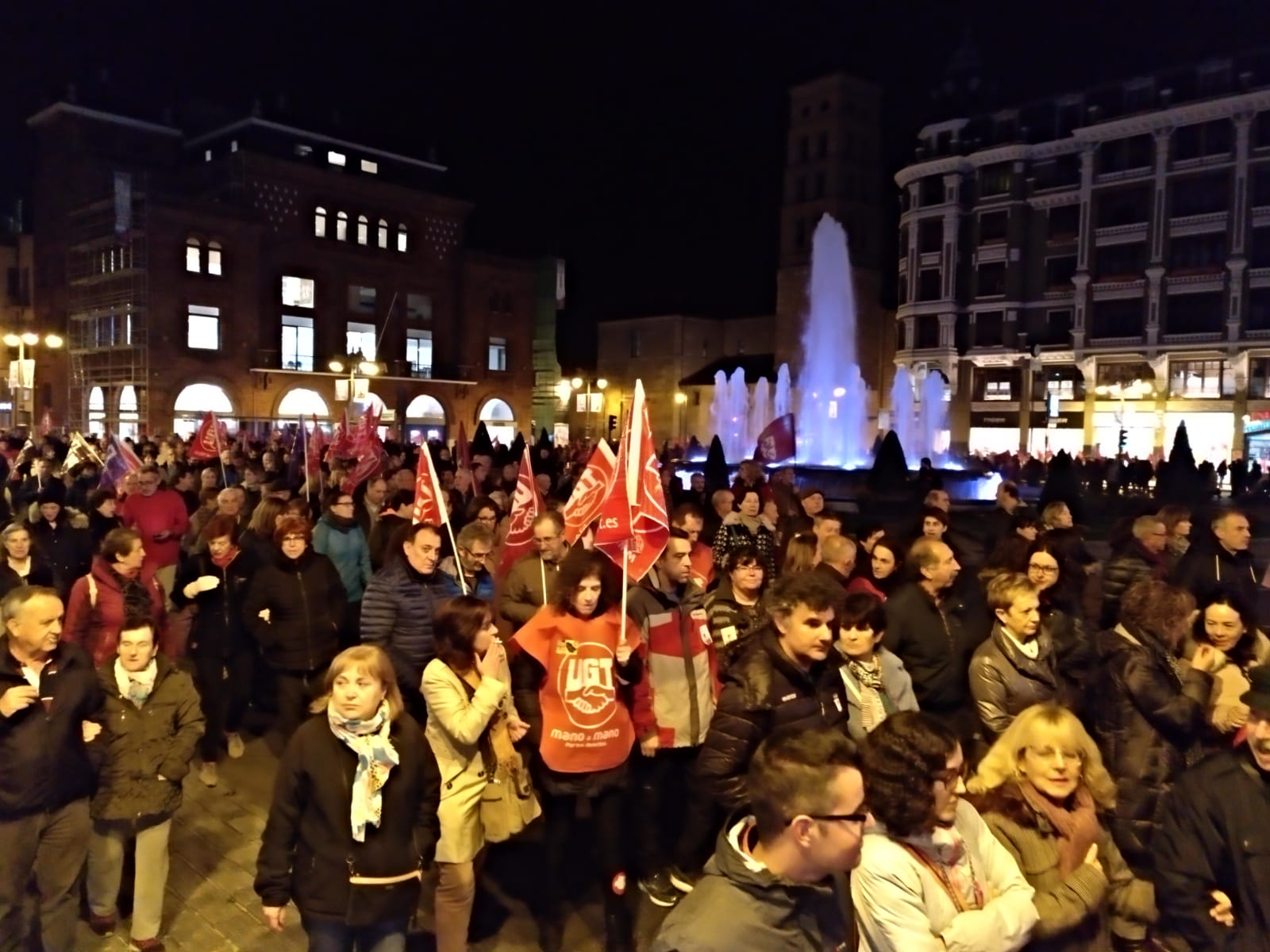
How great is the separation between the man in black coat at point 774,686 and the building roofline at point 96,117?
53.0m

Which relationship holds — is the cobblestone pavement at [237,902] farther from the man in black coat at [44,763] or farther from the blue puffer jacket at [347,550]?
the blue puffer jacket at [347,550]

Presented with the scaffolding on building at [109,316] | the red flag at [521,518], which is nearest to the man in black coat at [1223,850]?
the red flag at [521,518]

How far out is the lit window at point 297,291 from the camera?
44.1m

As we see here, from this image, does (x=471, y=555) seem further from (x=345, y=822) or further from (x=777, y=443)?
(x=777, y=443)

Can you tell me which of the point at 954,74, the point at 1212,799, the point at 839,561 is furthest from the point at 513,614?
the point at 954,74

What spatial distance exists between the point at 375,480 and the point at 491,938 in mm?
6778

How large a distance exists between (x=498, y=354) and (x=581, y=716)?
48.7 meters

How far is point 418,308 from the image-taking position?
161ft

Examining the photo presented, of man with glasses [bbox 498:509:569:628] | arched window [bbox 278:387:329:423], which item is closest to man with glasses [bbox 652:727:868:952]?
man with glasses [bbox 498:509:569:628]

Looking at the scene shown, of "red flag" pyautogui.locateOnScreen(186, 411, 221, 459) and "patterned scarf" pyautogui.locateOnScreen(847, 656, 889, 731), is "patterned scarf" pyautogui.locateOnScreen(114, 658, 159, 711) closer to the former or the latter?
"patterned scarf" pyautogui.locateOnScreen(847, 656, 889, 731)

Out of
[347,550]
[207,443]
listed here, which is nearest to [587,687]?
[347,550]

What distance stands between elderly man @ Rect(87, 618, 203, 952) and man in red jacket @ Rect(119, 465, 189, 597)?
183 inches

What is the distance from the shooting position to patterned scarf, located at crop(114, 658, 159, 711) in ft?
14.9

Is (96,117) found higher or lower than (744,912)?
higher
